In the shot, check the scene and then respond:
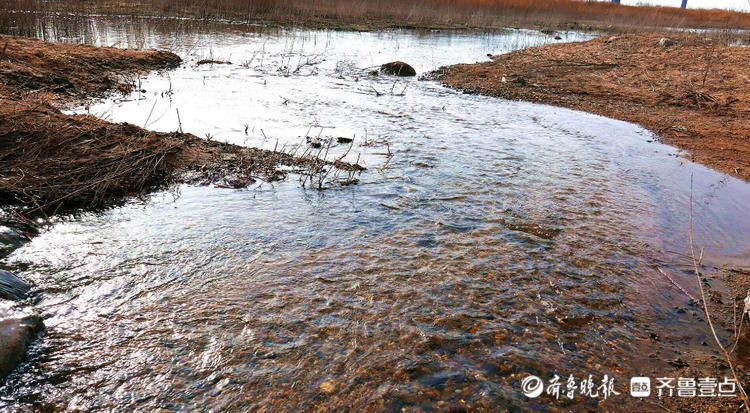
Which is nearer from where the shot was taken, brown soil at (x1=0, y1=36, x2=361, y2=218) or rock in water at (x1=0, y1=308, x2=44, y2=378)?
rock in water at (x1=0, y1=308, x2=44, y2=378)

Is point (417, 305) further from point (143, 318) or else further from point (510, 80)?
point (510, 80)

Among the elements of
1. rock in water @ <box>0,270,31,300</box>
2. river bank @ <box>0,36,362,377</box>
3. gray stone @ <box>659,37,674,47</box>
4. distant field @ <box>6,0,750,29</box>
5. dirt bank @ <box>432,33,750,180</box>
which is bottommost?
rock in water @ <box>0,270,31,300</box>

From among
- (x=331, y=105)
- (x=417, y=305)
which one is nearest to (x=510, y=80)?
(x=331, y=105)

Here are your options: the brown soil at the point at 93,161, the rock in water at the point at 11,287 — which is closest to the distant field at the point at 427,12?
the brown soil at the point at 93,161

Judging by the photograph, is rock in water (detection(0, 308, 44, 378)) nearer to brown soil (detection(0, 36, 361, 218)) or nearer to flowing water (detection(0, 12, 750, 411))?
flowing water (detection(0, 12, 750, 411))

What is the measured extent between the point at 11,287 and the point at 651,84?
41.2 feet

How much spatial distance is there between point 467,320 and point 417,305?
35 cm

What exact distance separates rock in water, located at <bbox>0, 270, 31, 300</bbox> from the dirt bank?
769 centimetres

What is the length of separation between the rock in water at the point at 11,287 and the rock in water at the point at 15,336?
19 cm

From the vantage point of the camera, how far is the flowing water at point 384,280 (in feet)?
7.75

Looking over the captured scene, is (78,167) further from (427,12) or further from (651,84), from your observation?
(427,12)

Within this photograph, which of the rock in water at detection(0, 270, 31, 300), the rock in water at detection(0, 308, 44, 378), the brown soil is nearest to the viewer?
the rock in water at detection(0, 308, 44, 378)

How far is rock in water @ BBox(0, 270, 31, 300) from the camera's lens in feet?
8.99

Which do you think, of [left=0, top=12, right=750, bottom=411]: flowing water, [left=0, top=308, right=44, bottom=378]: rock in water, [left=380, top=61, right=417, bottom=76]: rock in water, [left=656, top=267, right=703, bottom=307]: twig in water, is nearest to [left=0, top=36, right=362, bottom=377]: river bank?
[left=0, top=308, right=44, bottom=378]: rock in water
